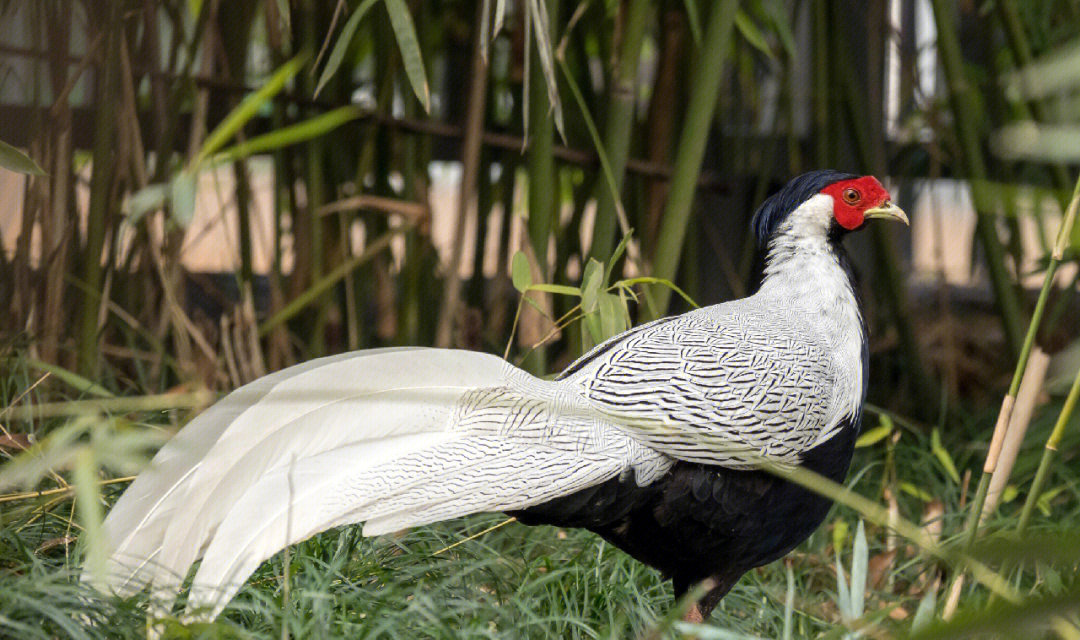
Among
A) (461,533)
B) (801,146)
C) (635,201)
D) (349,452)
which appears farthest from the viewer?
(801,146)

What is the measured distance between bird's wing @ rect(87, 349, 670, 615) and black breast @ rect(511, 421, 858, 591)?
38 millimetres

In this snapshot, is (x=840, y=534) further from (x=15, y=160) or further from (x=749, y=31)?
(x=15, y=160)

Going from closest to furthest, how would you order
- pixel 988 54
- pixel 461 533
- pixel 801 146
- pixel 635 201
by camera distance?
pixel 461 533
pixel 635 201
pixel 988 54
pixel 801 146

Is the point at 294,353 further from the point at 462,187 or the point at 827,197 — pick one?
the point at 827,197

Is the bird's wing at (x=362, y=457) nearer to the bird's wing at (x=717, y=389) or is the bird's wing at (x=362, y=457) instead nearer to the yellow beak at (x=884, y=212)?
the bird's wing at (x=717, y=389)

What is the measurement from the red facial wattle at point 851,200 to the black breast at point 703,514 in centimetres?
27

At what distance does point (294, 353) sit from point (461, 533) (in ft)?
2.43

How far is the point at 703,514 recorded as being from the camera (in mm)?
1221

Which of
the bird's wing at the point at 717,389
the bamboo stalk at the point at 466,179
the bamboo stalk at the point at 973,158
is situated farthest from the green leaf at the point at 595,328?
the bamboo stalk at the point at 973,158

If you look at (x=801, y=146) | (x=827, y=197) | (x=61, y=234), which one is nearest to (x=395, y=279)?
(x=61, y=234)

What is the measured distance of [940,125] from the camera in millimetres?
2471

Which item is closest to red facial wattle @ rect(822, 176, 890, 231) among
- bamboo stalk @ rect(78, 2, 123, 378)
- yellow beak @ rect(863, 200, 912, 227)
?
yellow beak @ rect(863, 200, 912, 227)

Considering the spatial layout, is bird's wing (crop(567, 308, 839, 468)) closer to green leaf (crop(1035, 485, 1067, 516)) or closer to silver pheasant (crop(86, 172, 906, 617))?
silver pheasant (crop(86, 172, 906, 617))

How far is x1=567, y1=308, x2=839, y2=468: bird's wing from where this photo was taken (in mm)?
1154
